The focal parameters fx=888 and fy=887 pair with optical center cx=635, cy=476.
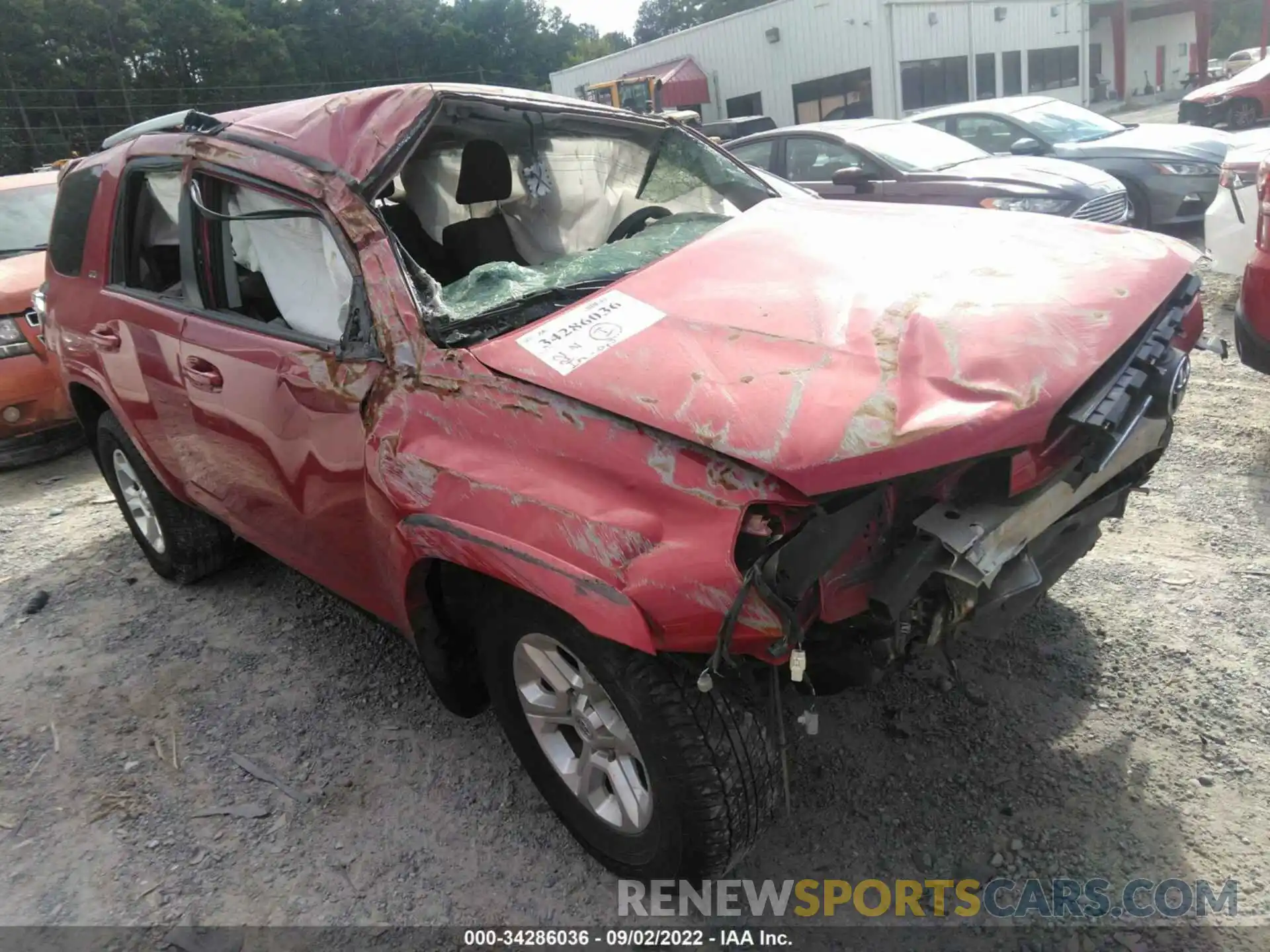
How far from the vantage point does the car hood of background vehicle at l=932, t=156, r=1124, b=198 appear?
281 inches

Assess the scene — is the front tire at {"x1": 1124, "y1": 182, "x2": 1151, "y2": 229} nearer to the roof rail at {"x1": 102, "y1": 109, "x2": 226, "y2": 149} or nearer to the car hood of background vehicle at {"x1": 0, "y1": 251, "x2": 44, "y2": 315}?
the roof rail at {"x1": 102, "y1": 109, "x2": 226, "y2": 149}

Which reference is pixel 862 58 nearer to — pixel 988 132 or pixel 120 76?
pixel 988 132

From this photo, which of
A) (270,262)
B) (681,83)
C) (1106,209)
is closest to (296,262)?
(270,262)

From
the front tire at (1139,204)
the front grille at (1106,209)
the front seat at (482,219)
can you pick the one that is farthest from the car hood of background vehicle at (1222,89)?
the front seat at (482,219)

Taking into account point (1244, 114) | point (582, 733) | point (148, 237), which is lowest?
point (582, 733)

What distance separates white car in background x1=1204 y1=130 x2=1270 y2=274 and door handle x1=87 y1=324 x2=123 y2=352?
534 centimetres

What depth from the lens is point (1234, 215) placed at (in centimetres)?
491

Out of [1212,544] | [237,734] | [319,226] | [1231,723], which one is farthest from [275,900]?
[1212,544]

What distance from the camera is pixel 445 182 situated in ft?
11.2

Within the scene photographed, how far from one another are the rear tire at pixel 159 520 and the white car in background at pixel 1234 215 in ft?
17.4

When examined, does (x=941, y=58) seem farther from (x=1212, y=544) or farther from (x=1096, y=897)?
(x=1096, y=897)

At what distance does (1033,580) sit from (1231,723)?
1.01 meters

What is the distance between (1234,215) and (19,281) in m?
7.43

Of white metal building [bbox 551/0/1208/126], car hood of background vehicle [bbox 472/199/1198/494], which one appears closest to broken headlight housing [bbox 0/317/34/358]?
car hood of background vehicle [bbox 472/199/1198/494]
